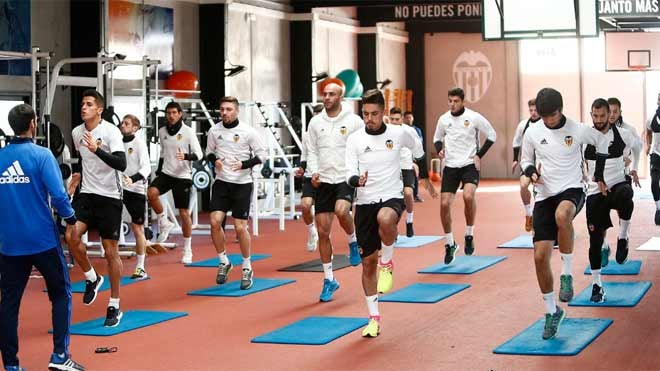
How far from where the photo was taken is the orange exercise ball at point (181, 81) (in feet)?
54.2

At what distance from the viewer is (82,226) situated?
27.3ft

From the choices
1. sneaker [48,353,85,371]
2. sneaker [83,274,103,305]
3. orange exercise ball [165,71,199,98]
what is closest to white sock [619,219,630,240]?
sneaker [83,274,103,305]

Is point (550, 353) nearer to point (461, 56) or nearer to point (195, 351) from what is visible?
point (195, 351)

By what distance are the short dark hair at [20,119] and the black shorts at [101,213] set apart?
72.5 inches

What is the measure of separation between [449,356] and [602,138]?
1919mm

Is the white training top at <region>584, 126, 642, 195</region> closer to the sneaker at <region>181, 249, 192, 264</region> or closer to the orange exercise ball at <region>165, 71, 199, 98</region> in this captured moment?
the sneaker at <region>181, 249, 192, 264</region>

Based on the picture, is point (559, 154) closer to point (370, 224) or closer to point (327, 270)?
point (370, 224)

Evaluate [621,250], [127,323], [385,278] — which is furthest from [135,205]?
[621,250]

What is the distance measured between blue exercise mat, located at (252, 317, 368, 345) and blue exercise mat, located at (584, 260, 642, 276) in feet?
10.1

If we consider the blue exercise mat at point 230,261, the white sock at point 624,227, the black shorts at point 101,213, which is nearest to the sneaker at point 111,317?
the black shorts at point 101,213

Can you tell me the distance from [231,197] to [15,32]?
5376mm

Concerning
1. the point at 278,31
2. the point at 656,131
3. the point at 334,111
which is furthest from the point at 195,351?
the point at 278,31

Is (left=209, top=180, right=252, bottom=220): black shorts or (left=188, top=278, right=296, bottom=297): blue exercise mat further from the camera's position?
(left=209, top=180, right=252, bottom=220): black shorts

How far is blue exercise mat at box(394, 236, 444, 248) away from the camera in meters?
13.2
